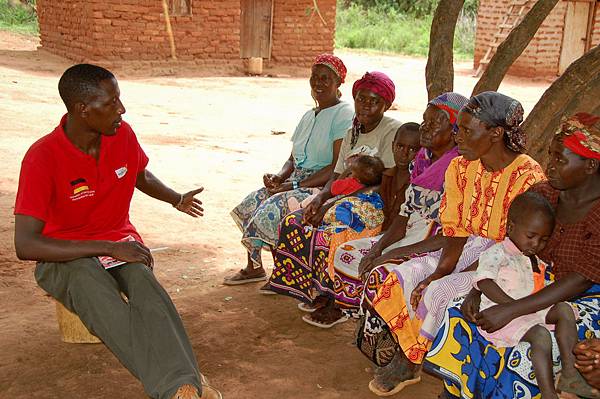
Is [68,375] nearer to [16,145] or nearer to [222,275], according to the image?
[222,275]

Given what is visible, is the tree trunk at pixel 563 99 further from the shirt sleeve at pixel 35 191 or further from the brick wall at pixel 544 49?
the brick wall at pixel 544 49

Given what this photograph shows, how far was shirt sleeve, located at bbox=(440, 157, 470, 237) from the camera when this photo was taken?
3377 millimetres

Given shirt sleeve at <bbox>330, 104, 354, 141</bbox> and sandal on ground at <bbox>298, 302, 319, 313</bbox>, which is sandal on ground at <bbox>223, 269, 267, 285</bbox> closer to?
sandal on ground at <bbox>298, 302, 319, 313</bbox>

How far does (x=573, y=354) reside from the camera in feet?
8.59

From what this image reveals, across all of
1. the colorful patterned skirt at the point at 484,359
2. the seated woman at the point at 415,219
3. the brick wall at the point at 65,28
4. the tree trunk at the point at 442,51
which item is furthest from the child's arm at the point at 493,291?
the brick wall at the point at 65,28

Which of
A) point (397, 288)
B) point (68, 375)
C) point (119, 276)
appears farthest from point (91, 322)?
point (397, 288)

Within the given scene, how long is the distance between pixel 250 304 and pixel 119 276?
1.34 m

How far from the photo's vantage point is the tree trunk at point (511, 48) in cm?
461

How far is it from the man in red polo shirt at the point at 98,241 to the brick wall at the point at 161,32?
1176 cm

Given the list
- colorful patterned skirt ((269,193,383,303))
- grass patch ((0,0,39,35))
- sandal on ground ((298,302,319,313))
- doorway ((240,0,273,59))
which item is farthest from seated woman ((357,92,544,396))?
grass patch ((0,0,39,35))

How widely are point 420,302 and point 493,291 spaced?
0.47 m

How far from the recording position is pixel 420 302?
328 centimetres

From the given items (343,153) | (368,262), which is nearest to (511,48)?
(343,153)

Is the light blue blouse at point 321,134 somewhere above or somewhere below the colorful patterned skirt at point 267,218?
above
